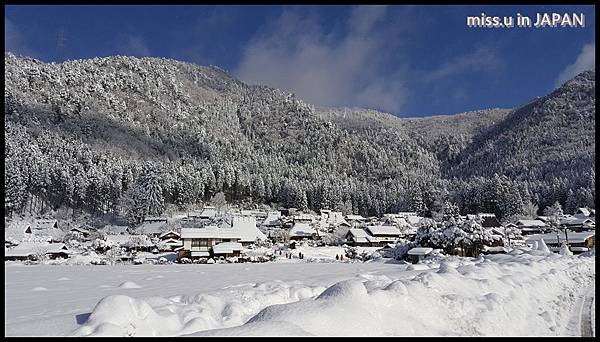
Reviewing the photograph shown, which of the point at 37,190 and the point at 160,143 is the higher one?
the point at 160,143

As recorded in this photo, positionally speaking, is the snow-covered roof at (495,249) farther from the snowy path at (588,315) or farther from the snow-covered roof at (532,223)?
the snow-covered roof at (532,223)

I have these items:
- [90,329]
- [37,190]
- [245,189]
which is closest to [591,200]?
[245,189]

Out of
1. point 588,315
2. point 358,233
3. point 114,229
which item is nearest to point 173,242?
point 114,229

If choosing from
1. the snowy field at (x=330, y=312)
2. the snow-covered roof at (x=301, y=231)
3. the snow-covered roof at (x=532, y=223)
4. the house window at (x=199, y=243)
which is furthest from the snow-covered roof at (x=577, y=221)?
the snowy field at (x=330, y=312)

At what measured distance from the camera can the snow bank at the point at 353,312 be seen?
5508mm

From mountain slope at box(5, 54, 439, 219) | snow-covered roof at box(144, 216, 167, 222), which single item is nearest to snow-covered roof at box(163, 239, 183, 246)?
snow-covered roof at box(144, 216, 167, 222)

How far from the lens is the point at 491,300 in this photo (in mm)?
7867

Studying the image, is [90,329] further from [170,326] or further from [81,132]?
[81,132]

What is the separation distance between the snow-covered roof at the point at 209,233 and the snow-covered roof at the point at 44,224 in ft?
108

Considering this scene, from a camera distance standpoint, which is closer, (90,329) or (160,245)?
(90,329)

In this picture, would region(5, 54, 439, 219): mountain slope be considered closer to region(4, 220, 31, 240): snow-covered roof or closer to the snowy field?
region(4, 220, 31, 240): snow-covered roof

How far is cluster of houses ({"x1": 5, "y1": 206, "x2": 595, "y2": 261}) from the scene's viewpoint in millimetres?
46400

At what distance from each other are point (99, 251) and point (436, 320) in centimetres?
5270

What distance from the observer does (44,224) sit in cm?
7225
